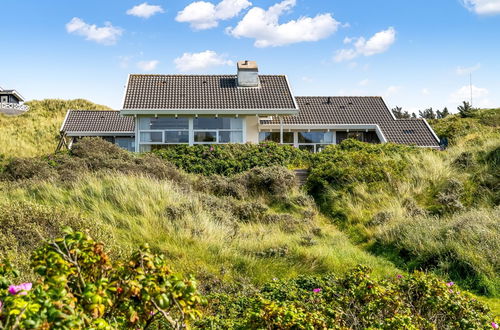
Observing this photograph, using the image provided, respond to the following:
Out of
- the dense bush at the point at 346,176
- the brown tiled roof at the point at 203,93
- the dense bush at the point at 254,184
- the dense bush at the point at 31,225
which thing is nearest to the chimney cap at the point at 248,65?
the brown tiled roof at the point at 203,93

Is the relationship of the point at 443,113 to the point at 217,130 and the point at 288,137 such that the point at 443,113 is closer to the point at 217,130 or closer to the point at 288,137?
the point at 288,137

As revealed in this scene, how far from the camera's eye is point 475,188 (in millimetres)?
→ 12539

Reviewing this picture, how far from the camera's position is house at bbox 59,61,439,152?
2328 cm

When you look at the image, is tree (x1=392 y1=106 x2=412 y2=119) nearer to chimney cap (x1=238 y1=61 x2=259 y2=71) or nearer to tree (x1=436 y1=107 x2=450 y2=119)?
tree (x1=436 y1=107 x2=450 y2=119)

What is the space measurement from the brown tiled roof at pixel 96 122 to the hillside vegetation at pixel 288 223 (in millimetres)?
15567

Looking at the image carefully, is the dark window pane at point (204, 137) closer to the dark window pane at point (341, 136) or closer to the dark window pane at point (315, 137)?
the dark window pane at point (315, 137)

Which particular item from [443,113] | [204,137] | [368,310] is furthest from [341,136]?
[443,113]

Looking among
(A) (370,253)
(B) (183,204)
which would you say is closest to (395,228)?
(A) (370,253)

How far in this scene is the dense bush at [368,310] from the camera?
146 inches

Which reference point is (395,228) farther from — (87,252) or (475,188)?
(87,252)

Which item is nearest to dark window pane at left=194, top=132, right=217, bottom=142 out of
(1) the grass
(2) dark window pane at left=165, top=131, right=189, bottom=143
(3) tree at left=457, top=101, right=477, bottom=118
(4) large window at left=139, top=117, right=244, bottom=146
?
(4) large window at left=139, top=117, right=244, bottom=146

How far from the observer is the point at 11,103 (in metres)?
55.3

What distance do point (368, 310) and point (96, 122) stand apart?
3169cm

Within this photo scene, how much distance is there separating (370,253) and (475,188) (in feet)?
17.0
